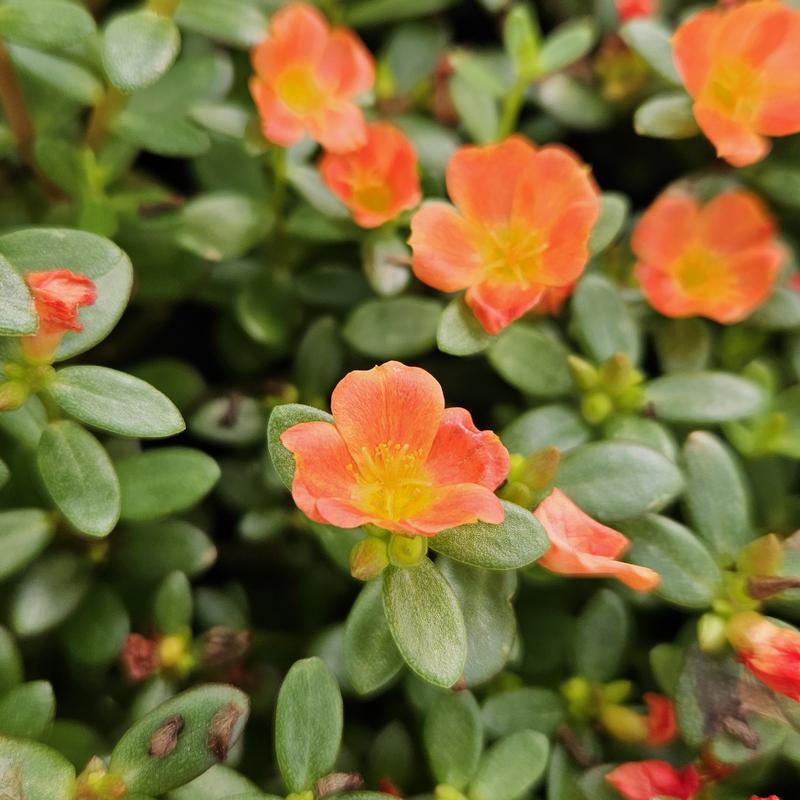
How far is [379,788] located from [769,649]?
1.36 ft

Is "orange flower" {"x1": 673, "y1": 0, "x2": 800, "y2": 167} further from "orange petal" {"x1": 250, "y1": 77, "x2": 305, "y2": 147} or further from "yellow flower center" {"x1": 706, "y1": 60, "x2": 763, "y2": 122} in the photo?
"orange petal" {"x1": 250, "y1": 77, "x2": 305, "y2": 147}

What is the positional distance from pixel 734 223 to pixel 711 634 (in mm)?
552

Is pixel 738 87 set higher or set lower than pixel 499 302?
higher

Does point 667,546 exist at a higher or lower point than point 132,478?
higher

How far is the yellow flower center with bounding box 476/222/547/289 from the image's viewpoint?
102 cm

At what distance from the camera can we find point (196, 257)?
48.2 inches

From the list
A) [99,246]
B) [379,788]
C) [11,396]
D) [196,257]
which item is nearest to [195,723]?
[379,788]

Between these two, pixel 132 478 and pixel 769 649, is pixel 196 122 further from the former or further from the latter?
pixel 769 649

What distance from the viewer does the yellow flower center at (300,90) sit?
1162mm

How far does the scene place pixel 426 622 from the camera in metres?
0.84

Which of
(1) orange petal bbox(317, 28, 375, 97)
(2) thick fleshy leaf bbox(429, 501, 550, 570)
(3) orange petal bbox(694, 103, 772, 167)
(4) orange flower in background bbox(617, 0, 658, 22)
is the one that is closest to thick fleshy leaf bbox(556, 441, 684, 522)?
(2) thick fleshy leaf bbox(429, 501, 550, 570)

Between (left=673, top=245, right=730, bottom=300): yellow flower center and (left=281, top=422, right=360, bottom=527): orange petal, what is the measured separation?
1.90 feet

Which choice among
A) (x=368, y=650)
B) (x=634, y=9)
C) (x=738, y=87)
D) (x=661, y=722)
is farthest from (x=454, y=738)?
(x=634, y=9)

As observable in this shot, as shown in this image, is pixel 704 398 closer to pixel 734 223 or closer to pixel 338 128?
pixel 734 223
